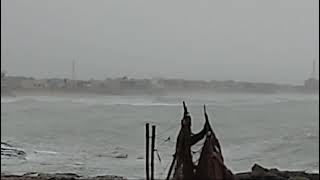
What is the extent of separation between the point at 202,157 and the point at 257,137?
27.3 metres

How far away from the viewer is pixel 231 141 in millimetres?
31375

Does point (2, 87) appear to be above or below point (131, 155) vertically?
above

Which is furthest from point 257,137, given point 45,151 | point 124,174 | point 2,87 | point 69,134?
point 2,87

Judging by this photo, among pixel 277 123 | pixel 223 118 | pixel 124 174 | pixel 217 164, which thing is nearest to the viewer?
pixel 217 164

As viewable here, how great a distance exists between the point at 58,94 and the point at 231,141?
5107 centimetres

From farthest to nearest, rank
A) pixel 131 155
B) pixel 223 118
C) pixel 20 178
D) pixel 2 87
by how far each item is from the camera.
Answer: pixel 2 87, pixel 223 118, pixel 131 155, pixel 20 178

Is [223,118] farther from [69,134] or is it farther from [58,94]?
[58,94]

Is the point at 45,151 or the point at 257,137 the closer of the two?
the point at 45,151

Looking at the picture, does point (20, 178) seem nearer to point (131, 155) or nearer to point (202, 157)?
point (202, 157)

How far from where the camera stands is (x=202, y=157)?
6.81 meters

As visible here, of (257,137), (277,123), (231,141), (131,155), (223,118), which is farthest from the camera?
(223,118)

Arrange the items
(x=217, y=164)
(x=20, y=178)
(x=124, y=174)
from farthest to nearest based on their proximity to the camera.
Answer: (x=124, y=174)
(x=20, y=178)
(x=217, y=164)

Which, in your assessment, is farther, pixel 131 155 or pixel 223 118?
pixel 223 118

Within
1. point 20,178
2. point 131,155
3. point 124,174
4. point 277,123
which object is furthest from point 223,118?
point 20,178
